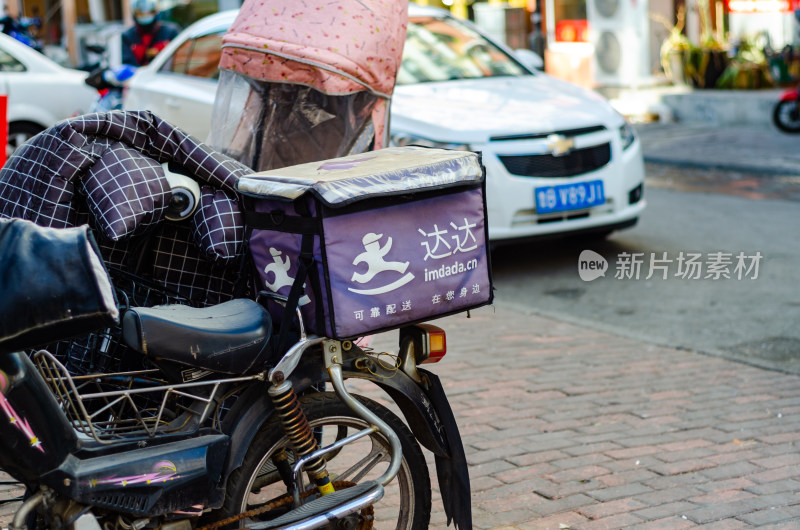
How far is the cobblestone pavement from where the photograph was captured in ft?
12.2

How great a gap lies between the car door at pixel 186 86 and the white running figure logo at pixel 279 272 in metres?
5.29

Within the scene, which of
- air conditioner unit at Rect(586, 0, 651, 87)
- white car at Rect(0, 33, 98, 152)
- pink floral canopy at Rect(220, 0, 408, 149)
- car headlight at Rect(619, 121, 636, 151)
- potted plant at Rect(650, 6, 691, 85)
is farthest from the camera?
potted plant at Rect(650, 6, 691, 85)

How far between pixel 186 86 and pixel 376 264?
6.14 m

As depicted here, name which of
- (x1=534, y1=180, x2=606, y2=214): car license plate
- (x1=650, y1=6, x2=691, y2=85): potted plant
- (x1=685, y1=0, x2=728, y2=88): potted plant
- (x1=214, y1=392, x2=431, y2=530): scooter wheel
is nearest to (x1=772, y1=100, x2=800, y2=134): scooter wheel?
(x1=685, y1=0, x2=728, y2=88): potted plant

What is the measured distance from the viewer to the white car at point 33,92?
10156mm

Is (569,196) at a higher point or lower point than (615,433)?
higher

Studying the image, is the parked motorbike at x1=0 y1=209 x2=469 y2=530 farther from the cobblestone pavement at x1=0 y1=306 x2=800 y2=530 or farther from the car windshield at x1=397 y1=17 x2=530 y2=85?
the car windshield at x1=397 y1=17 x2=530 y2=85

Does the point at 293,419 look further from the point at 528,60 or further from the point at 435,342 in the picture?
the point at 528,60

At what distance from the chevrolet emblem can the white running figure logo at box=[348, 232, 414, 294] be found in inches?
180

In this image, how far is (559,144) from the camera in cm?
721

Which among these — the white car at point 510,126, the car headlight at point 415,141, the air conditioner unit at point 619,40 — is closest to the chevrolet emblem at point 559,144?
the white car at point 510,126

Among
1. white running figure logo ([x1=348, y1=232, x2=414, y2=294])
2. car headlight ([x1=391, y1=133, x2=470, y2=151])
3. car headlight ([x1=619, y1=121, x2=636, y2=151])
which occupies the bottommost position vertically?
car headlight ([x1=619, y1=121, x2=636, y2=151])

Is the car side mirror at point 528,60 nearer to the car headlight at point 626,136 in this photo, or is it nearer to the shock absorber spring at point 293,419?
the car headlight at point 626,136

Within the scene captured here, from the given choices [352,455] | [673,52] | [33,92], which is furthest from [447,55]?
[673,52]
